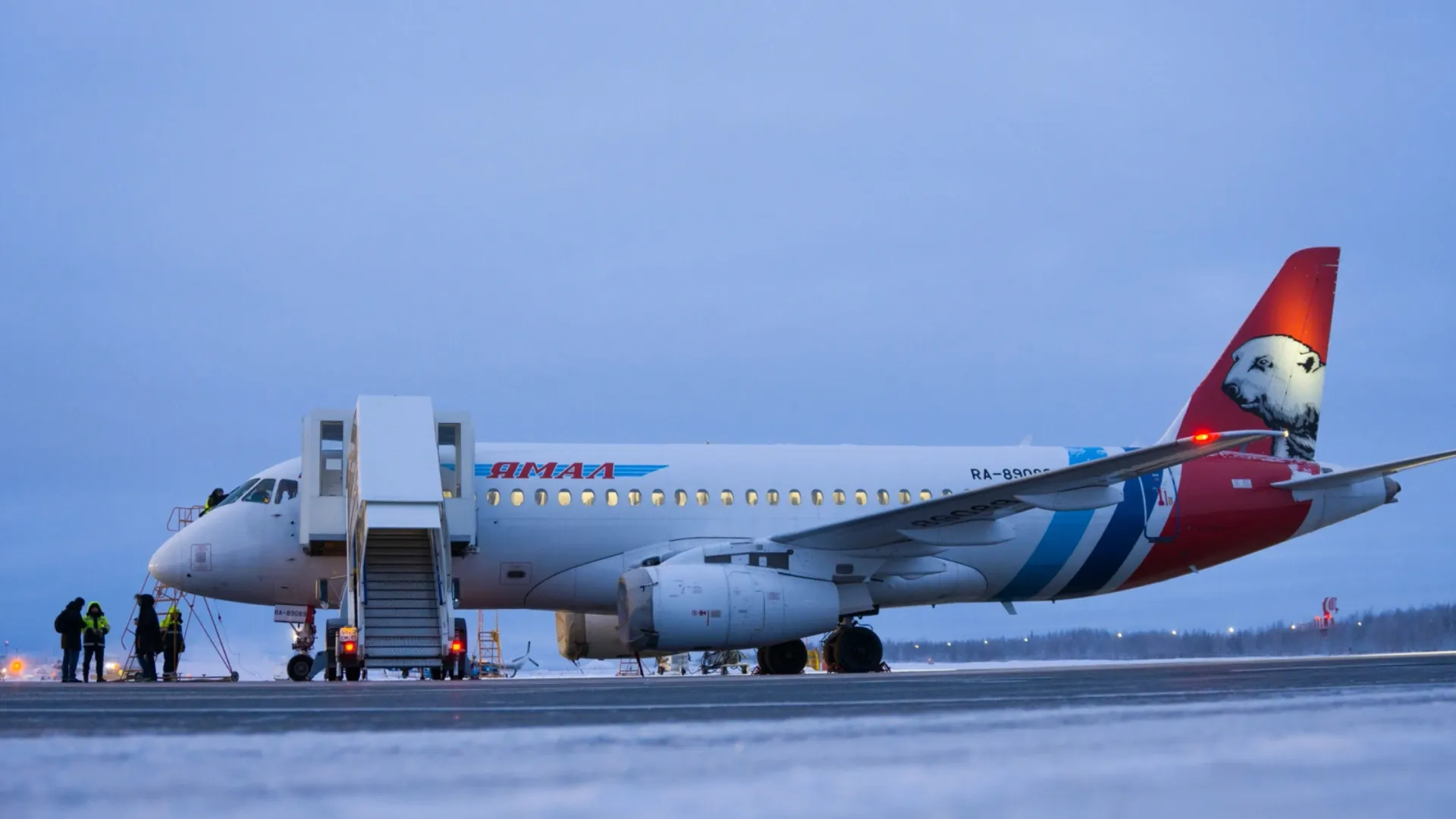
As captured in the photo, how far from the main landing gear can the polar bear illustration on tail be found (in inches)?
331

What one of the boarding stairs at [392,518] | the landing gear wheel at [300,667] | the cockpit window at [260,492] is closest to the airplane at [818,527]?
the cockpit window at [260,492]

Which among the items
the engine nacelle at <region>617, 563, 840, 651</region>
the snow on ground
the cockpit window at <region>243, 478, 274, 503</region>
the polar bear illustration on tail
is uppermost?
the polar bear illustration on tail

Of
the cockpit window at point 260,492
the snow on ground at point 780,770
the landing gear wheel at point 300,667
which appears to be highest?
the cockpit window at point 260,492

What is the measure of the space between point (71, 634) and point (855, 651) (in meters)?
11.1

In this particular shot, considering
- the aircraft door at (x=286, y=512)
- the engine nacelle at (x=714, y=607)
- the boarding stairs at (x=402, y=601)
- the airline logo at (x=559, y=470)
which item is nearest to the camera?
the boarding stairs at (x=402, y=601)

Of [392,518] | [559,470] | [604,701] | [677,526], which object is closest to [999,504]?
[677,526]

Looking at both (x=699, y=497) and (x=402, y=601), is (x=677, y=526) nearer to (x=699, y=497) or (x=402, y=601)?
(x=699, y=497)

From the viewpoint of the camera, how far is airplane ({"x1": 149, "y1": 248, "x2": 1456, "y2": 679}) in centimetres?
1847

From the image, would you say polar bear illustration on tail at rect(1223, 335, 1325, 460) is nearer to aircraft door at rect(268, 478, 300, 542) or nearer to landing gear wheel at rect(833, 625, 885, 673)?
landing gear wheel at rect(833, 625, 885, 673)

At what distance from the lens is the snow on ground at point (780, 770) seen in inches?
134

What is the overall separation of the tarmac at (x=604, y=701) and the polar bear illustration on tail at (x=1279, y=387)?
→ 12778 mm

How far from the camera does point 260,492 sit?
20.2 meters

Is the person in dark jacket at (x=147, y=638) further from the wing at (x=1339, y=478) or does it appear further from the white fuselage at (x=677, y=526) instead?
the wing at (x=1339, y=478)

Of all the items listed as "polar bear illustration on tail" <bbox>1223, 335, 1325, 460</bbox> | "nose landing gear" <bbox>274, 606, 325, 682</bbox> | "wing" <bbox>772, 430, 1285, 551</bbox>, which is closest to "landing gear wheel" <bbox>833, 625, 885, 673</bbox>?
"wing" <bbox>772, 430, 1285, 551</bbox>
